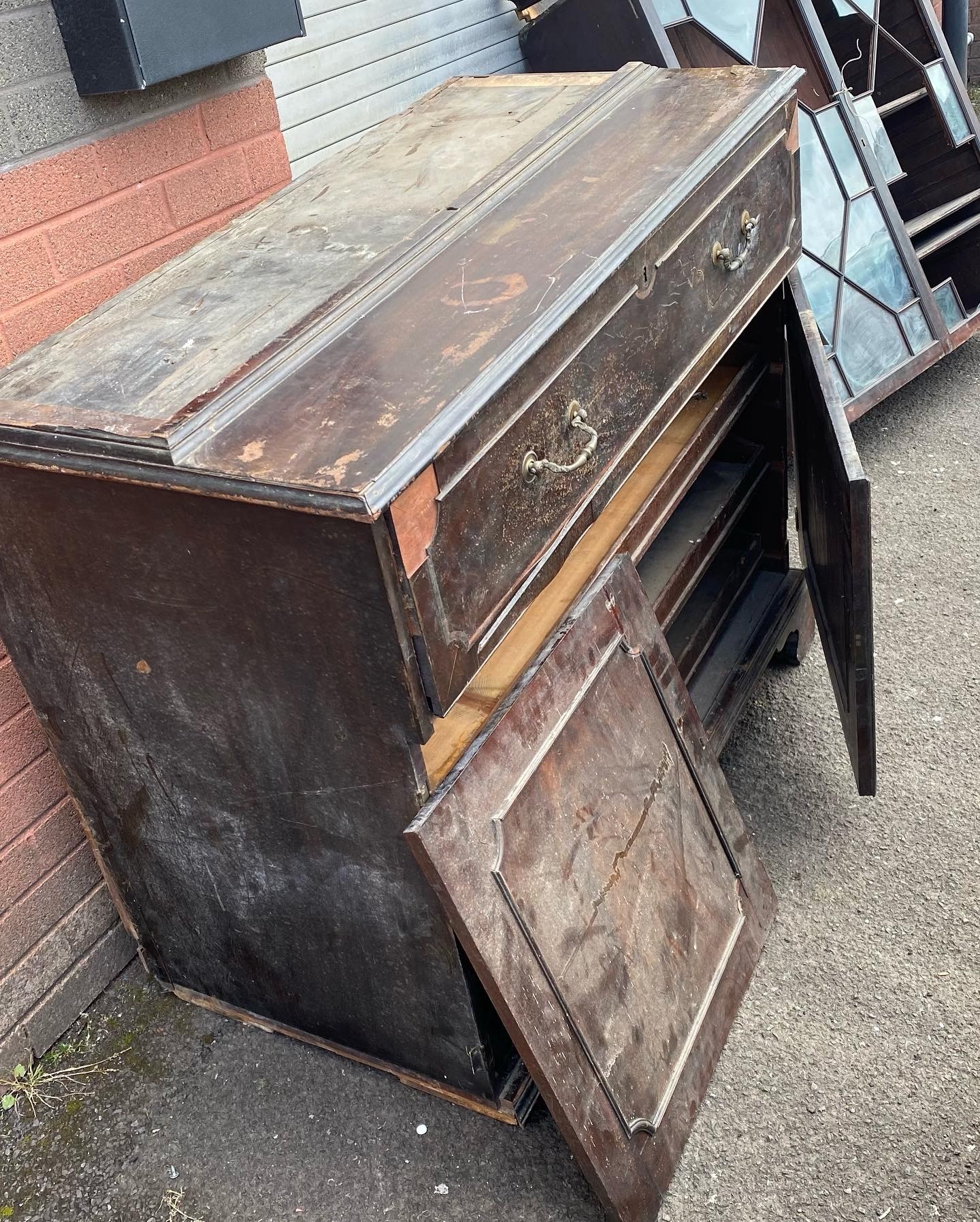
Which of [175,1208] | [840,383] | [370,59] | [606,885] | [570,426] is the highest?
[370,59]

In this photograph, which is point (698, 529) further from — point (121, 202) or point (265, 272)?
point (121, 202)

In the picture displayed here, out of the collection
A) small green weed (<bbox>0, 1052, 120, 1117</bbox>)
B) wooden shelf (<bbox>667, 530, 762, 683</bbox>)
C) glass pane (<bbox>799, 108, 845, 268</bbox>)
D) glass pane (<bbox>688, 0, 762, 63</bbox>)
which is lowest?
small green weed (<bbox>0, 1052, 120, 1117</bbox>)

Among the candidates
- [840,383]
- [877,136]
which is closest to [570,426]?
[840,383]

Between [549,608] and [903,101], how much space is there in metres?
3.08

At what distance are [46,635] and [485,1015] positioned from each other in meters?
0.91

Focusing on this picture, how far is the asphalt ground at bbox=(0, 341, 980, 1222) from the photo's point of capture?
5.94 ft

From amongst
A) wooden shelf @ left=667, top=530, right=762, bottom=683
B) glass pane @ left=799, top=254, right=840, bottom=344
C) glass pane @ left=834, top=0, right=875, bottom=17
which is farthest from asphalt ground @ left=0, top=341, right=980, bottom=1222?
glass pane @ left=834, top=0, right=875, bottom=17

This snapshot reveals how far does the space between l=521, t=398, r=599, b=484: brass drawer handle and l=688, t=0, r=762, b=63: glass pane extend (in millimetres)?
2431

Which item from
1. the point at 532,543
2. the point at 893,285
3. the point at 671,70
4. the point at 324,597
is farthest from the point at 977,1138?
the point at 893,285

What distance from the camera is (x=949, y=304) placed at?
3.96 meters

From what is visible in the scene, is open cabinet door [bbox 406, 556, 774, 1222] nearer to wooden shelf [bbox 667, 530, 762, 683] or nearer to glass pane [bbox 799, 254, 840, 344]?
wooden shelf [bbox 667, 530, 762, 683]

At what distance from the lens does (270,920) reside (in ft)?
6.11

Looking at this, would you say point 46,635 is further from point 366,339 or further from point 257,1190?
point 257,1190

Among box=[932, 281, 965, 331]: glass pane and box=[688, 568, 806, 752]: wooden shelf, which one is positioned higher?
box=[932, 281, 965, 331]: glass pane
